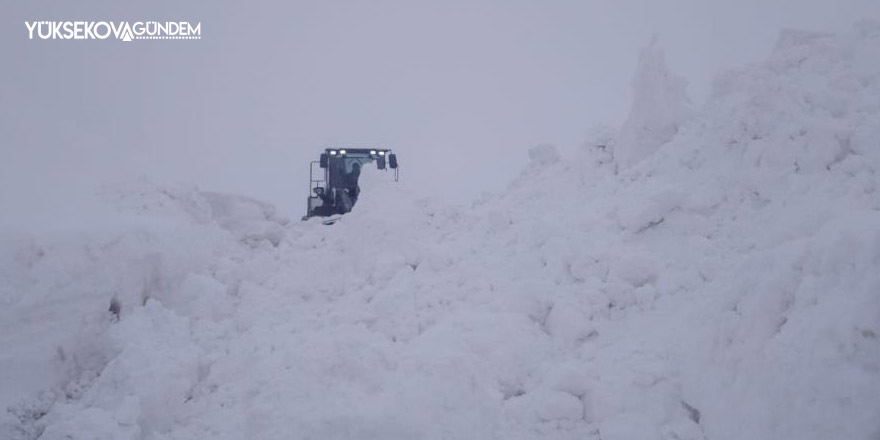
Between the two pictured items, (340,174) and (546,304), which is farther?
(340,174)

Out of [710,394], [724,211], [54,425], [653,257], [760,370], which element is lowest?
[54,425]

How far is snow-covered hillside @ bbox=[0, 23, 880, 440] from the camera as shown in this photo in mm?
4449

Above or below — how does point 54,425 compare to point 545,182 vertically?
below

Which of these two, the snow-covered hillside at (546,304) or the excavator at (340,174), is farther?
the excavator at (340,174)

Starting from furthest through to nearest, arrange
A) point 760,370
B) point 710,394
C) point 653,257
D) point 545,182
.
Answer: point 545,182 < point 653,257 < point 710,394 < point 760,370

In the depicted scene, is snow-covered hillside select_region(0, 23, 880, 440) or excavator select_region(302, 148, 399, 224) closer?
snow-covered hillside select_region(0, 23, 880, 440)

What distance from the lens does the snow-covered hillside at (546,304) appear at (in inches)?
175

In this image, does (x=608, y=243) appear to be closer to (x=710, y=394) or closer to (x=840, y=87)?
(x=710, y=394)

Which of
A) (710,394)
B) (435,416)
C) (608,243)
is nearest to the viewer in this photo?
(710,394)

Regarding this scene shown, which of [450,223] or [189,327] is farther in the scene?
[450,223]

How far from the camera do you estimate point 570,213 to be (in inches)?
309

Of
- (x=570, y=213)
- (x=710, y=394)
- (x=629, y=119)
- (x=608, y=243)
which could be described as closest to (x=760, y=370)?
(x=710, y=394)

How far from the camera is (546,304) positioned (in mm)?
6195

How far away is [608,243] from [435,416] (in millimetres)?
2682
